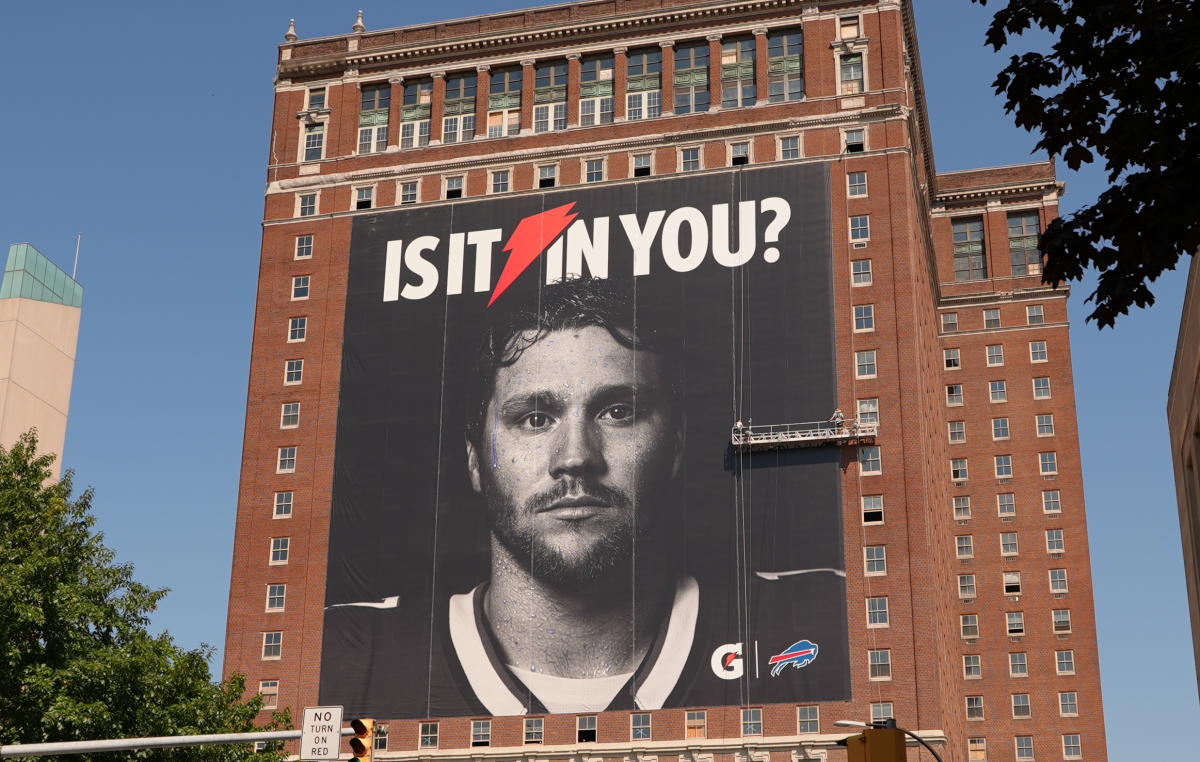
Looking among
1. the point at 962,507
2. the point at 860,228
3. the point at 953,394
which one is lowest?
the point at 962,507

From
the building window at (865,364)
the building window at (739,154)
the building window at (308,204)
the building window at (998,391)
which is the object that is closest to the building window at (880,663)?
the building window at (865,364)

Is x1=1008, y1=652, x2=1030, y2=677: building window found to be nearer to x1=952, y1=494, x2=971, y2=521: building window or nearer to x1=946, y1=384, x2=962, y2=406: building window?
x1=952, y1=494, x2=971, y2=521: building window

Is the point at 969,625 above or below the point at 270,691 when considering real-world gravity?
above

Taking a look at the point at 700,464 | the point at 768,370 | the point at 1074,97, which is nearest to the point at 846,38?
the point at 768,370

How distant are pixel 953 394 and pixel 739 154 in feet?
137

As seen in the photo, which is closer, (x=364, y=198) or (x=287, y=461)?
(x=287, y=461)

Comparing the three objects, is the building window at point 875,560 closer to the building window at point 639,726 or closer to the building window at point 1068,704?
the building window at point 639,726

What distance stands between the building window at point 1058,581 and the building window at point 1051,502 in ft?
17.3

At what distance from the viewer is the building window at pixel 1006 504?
A: 130 metres

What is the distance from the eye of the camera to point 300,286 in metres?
Answer: 110

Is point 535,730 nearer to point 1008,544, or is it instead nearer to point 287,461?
point 287,461

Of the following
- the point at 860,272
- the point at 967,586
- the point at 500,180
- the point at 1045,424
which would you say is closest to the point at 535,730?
the point at 860,272

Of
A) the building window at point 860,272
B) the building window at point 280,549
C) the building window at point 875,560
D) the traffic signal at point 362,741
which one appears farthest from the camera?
the building window at point 280,549

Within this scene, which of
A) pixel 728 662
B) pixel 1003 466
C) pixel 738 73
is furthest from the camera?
pixel 1003 466
